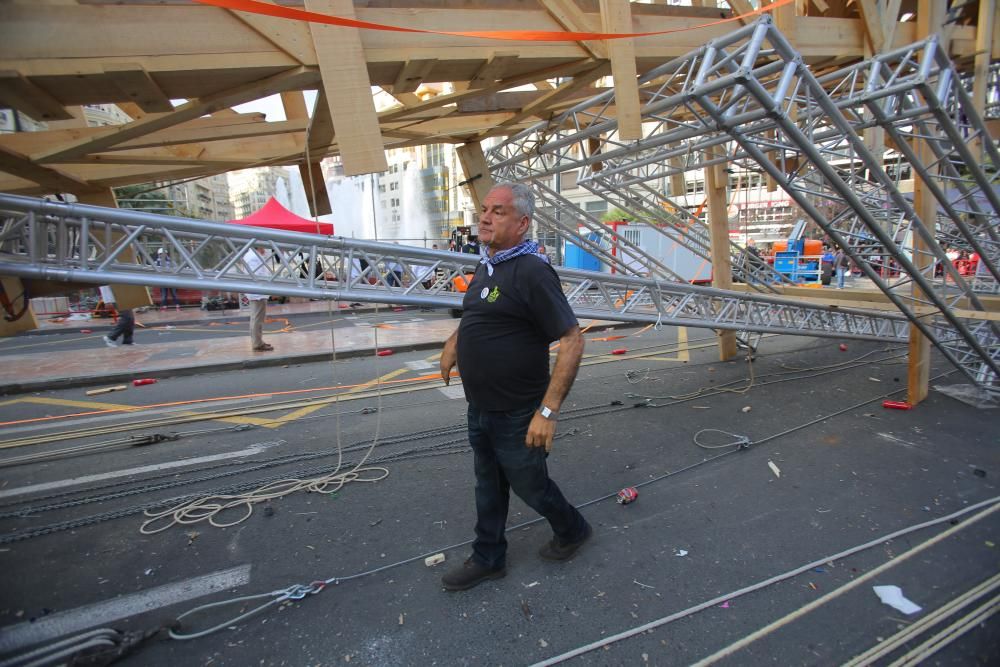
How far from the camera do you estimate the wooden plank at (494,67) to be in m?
3.41

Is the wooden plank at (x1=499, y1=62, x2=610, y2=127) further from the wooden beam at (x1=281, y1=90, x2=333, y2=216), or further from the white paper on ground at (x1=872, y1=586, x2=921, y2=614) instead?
the white paper on ground at (x1=872, y1=586, x2=921, y2=614)

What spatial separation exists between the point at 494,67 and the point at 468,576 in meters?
3.43

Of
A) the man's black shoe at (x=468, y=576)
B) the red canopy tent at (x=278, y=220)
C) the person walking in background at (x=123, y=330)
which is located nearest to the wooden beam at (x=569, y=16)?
the man's black shoe at (x=468, y=576)

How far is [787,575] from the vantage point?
8.91ft

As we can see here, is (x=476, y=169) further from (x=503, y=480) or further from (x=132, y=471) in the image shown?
(x=132, y=471)

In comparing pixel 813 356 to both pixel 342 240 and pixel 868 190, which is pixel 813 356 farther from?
pixel 342 240

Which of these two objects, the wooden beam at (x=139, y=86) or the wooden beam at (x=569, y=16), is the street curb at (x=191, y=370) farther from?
the wooden beam at (x=569, y=16)

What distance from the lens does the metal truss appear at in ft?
9.81

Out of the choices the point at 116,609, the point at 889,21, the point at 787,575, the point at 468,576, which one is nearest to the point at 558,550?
the point at 468,576

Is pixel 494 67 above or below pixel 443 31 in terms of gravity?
below

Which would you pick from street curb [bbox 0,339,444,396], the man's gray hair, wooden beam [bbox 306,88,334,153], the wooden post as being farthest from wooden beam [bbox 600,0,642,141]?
street curb [bbox 0,339,444,396]

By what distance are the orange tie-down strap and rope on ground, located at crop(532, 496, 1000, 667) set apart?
346 centimetres

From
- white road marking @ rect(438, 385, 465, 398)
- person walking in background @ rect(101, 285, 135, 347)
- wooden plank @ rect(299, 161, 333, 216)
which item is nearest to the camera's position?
wooden plank @ rect(299, 161, 333, 216)

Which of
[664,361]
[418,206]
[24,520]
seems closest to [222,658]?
[24,520]
